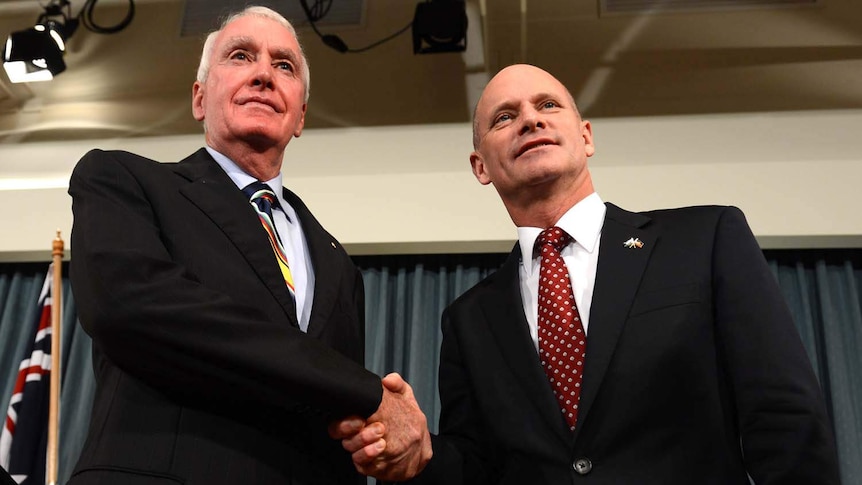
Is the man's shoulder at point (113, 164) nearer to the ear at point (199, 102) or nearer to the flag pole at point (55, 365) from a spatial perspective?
the ear at point (199, 102)

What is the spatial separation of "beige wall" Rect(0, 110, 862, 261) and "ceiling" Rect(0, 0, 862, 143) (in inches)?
4.0

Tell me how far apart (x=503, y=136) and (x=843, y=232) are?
2.66 meters

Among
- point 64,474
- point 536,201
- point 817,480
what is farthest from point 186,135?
point 817,480

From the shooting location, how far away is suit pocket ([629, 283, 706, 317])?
1566 millimetres

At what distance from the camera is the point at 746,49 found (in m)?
4.22

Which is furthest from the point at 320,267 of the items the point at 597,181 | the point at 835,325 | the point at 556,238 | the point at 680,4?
the point at 835,325

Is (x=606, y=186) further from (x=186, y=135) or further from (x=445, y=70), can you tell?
(x=186, y=135)

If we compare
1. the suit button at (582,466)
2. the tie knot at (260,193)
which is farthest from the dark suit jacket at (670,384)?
the tie knot at (260,193)

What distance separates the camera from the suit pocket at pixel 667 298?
1566 millimetres

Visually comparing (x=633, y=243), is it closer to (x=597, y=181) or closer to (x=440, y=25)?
(x=440, y=25)

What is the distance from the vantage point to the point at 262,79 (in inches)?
71.2

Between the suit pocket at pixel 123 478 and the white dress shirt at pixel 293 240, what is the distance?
35 cm

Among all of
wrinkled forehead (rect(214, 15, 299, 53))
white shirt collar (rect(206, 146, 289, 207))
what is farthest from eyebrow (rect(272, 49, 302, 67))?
white shirt collar (rect(206, 146, 289, 207))

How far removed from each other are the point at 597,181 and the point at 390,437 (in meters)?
3.05
